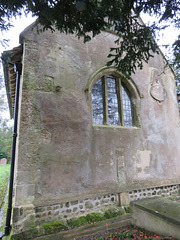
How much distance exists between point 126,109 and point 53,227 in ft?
13.8

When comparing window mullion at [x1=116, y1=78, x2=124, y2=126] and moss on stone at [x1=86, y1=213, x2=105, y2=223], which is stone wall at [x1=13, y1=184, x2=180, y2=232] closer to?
moss on stone at [x1=86, y1=213, x2=105, y2=223]

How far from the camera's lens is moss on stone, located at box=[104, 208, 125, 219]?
14.6 feet

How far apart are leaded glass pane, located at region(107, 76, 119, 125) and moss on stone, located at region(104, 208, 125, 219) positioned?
2.59m

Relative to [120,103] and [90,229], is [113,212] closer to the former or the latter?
[90,229]

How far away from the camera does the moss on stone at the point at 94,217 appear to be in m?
4.20

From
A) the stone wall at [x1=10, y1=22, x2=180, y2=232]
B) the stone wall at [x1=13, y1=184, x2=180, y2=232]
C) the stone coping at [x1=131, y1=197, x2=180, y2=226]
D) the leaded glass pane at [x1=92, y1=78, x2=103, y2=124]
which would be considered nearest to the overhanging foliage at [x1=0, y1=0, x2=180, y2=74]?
the stone wall at [x1=10, y1=22, x2=180, y2=232]

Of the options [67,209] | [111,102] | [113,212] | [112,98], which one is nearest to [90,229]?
[67,209]

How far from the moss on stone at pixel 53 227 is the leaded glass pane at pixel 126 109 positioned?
3.59 m

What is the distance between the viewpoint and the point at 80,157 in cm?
445

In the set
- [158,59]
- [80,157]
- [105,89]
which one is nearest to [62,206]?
[80,157]

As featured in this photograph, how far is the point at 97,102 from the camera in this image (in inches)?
213

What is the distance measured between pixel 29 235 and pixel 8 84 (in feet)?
16.0

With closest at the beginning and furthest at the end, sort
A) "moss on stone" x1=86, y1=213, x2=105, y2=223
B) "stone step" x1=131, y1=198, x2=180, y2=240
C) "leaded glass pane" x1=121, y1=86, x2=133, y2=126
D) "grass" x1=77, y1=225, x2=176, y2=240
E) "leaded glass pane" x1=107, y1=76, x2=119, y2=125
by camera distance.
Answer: "stone step" x1=131, y1=198, x2=180, y2=240
"grass" x1=77, y1=225, x2=176, y2=240
"moss on stone" x1=86, y1=213, x2=105, y2=223
"leaded glass pane" x1=107, y1=76, x2=119, y2=125
"leaded glass pane" x1=121, y1=86, x2=133, y2=126

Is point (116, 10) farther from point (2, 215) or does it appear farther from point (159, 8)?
point (2, 215)
